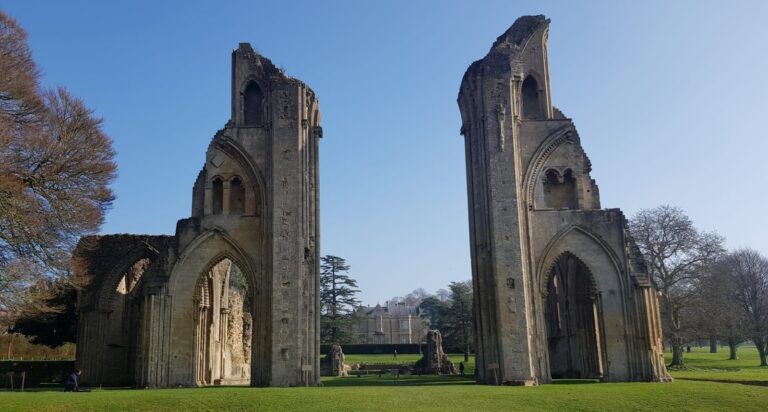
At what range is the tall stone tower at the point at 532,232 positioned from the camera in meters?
23.5

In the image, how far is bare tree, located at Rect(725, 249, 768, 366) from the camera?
41750mm

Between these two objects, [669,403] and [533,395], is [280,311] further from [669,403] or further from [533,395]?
[669,403]

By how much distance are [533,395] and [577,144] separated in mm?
11020

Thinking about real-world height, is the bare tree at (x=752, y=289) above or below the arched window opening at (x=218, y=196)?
below

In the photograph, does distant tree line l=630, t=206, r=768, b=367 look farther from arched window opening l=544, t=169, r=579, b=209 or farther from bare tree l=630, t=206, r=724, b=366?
arched window opening l=544, t=169, r=579, b=209

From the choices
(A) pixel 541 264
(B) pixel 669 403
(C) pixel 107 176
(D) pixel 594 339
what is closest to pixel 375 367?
(D) pixel 594 339

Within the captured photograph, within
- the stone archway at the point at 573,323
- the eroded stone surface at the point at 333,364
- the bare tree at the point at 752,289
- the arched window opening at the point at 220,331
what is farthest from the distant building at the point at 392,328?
the stone archway at the point at 573,323

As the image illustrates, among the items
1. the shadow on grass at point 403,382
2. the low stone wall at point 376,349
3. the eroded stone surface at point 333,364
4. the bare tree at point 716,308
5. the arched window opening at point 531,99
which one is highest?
the arched window opening at point 531,99

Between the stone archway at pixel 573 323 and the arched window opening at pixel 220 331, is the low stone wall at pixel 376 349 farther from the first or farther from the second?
the stone archway at pixel 573 323

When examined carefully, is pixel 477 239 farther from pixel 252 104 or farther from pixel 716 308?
pixel 716 308

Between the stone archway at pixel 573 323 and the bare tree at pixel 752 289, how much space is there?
17202 mm

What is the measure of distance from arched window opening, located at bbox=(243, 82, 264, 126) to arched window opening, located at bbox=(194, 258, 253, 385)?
20.5ft

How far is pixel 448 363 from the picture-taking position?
38.2m

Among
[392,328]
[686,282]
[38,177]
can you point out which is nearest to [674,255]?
[686,282]
